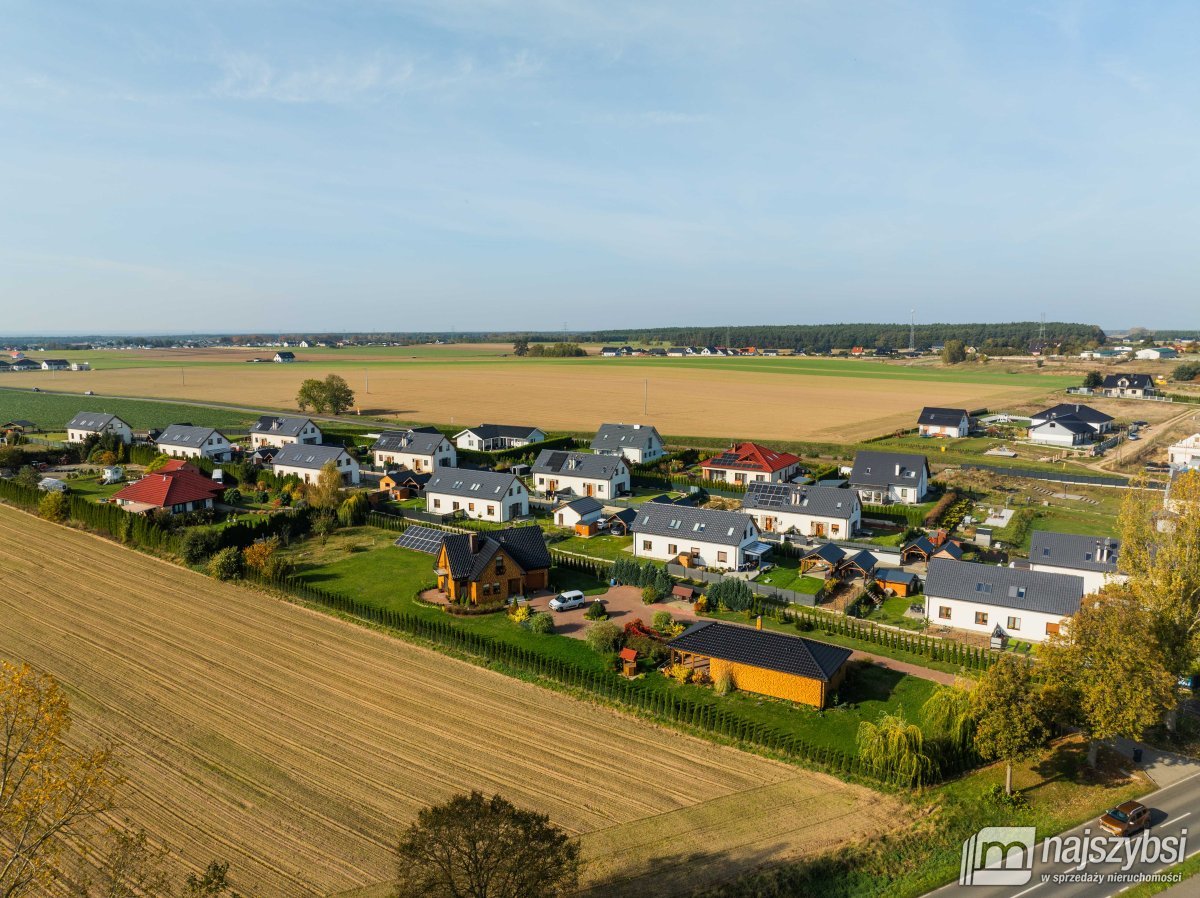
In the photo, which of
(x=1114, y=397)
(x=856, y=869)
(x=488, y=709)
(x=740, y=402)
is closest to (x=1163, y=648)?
(x=856, y=869)

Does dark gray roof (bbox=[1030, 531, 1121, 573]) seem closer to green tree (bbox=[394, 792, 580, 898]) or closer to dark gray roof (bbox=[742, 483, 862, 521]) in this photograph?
dark gray roof (bbox=[742, 483, 862, 521])

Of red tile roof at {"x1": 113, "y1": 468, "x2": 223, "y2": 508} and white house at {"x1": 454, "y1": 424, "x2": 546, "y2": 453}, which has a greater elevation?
white house at {"x1": 454, "y1": 424, "x2": 546, "y2": 453}

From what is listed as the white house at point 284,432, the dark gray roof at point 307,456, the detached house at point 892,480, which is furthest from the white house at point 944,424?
the white house at point 284,432

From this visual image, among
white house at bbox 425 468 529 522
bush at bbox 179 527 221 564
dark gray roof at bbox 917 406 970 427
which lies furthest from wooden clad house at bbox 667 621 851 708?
dark gray roof at bbox 917 406 970 427

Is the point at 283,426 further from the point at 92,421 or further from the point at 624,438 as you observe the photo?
the point at 624,438

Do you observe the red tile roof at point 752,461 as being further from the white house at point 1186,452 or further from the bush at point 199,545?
the bush at point 199,545

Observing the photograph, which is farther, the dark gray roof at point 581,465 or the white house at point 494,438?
the white house at point 494,438

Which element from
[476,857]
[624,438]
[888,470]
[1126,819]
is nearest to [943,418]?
[888,470]
